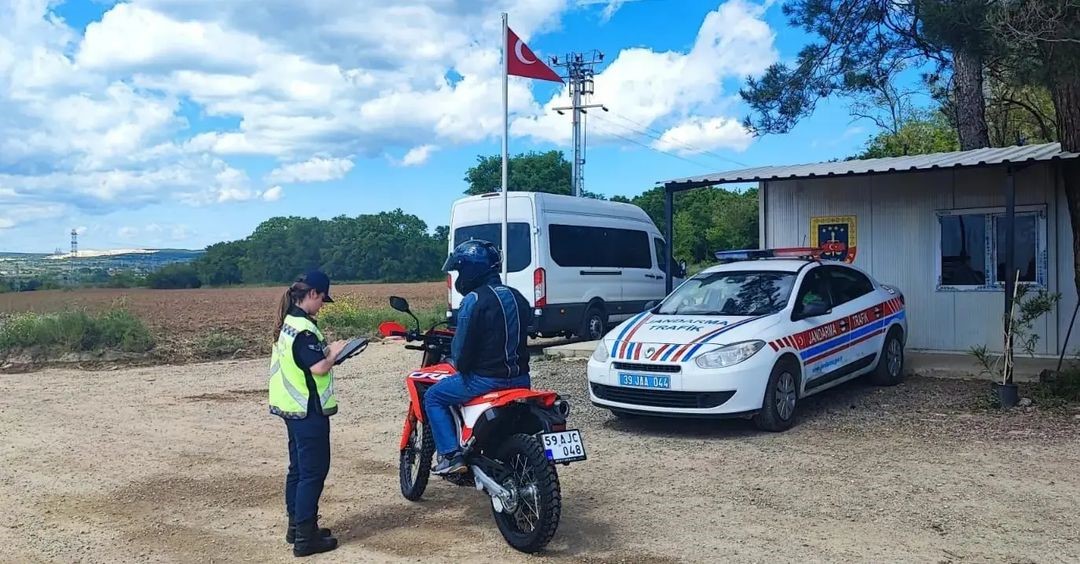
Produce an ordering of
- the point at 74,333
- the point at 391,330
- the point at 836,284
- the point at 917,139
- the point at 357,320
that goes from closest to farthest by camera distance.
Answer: the point at 391,330, the point at 836,284, the point at 74,333, the point at 357,320, the point at 917,139

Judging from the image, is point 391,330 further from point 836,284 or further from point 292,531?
point 836,284

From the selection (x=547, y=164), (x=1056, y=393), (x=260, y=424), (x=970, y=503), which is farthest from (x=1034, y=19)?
(x=547, y=164)

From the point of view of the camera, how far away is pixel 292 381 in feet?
16.0

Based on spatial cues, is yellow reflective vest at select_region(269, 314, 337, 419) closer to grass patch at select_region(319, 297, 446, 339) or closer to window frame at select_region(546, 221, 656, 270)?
window frame at select_region(546, 221, 656, 270)

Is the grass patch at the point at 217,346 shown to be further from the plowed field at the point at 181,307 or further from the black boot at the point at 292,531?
the black boot at the point at 292,531

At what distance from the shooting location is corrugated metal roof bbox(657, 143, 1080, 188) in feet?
31.0

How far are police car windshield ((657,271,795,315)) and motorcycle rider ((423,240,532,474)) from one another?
12.7 feet

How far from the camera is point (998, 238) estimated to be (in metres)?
11.5

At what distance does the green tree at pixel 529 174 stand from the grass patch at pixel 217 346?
29.4 m

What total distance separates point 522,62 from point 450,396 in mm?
8691

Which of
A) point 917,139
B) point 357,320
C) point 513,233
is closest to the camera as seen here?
point 513,233

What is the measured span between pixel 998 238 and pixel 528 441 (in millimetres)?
9028

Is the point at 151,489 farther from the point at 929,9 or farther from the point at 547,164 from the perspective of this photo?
the point at 547,164

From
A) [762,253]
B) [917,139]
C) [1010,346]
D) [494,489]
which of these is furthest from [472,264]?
[917,139]
